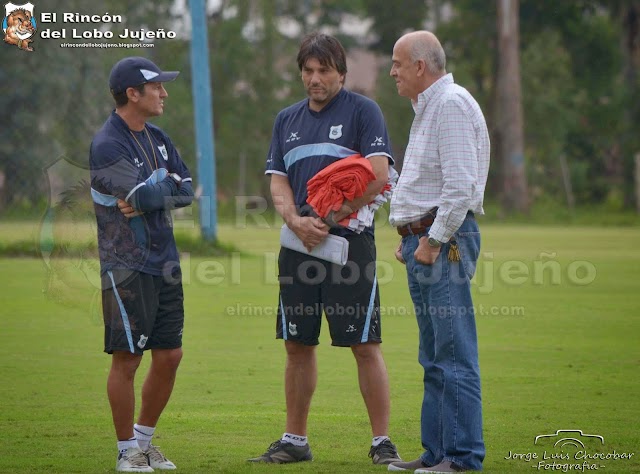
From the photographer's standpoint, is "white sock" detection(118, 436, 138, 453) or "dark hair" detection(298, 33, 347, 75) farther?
A: "dark hair" detection(298, 33, 347, 75)

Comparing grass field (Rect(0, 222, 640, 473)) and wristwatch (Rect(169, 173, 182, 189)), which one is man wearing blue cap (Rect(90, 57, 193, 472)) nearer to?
wristwatch (Rect(169, 173, 182, 189))

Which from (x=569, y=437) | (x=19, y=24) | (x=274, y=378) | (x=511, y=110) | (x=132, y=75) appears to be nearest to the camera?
(x=132, y=75)

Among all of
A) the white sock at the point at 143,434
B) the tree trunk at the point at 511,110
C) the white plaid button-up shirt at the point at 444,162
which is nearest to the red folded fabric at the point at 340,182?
the white plaid button-up shirt at the point at 444,162

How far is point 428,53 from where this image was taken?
570 cm

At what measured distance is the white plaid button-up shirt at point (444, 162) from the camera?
5504 millimetres

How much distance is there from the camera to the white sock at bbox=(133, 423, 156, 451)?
19.8ft

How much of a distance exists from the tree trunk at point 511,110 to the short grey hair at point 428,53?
30.8 meters

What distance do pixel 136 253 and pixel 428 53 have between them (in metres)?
1.80

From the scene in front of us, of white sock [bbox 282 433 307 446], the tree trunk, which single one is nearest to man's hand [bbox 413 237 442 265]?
white sock [bbox 282 433 307 446]

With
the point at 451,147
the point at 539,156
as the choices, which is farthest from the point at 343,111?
the point at 539,156

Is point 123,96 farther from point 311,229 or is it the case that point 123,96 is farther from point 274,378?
point 274,378

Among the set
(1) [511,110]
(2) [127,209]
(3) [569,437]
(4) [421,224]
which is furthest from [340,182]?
(1) [511,110]

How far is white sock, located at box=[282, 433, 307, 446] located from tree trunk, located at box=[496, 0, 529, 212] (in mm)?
30732

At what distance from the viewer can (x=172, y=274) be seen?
6.08 meters
